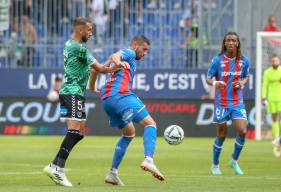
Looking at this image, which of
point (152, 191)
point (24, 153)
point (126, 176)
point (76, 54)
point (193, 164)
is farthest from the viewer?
point (24, 153)

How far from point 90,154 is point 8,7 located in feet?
33.9

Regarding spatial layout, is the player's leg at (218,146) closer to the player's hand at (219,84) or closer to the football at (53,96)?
the player's hand at (219,84)

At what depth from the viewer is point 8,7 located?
101ft

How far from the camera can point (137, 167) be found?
17.8m

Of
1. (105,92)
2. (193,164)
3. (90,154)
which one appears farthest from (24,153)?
(105,92)

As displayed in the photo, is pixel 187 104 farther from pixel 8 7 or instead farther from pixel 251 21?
pixel 8 7

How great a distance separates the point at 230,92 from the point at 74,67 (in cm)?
430

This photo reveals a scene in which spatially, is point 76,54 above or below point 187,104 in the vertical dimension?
above

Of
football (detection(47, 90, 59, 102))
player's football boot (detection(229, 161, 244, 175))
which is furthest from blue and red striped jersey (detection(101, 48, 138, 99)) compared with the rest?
football (detection(47, 90, 59, 102))

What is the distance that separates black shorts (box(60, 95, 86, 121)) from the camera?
1311cm

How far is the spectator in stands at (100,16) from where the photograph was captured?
32156 millimetres

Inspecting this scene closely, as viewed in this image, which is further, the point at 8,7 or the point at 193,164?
the point at 8,7

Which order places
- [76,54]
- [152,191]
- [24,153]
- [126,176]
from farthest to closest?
[24,153] < [126,176] < [76,54] < [152,191]

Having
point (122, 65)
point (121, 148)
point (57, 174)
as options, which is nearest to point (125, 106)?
point (121, 148)
